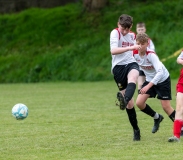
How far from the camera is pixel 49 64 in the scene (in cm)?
2472

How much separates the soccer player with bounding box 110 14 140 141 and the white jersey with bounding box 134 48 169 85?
101 millimetres

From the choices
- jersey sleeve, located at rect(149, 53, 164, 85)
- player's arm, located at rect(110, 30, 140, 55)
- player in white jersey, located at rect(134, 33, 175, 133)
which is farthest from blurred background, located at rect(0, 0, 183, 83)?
player's arm, located at rect(110, 30, 140, 55)

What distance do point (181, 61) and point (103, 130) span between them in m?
2.05

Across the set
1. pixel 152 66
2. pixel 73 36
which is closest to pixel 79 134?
pixel 152 66

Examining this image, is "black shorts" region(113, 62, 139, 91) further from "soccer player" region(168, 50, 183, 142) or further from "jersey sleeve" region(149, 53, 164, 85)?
"soccer player" region(168, 50, 183, 142)

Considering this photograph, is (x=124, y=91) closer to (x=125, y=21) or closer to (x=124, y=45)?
(x=124, y=45)

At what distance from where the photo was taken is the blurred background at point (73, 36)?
24000 mm

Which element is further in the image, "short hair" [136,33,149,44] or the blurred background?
the blurred background

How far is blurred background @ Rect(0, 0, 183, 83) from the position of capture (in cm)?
2400

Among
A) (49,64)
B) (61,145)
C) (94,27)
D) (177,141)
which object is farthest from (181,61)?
(94,27)

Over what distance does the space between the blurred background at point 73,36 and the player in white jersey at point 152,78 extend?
13.2 metres

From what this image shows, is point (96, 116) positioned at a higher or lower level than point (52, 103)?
higher

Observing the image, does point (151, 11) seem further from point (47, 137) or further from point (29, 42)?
point (47, 137)

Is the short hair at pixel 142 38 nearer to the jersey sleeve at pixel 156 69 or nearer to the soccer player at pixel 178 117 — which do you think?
the jersey sleeve at pixel 156 69
